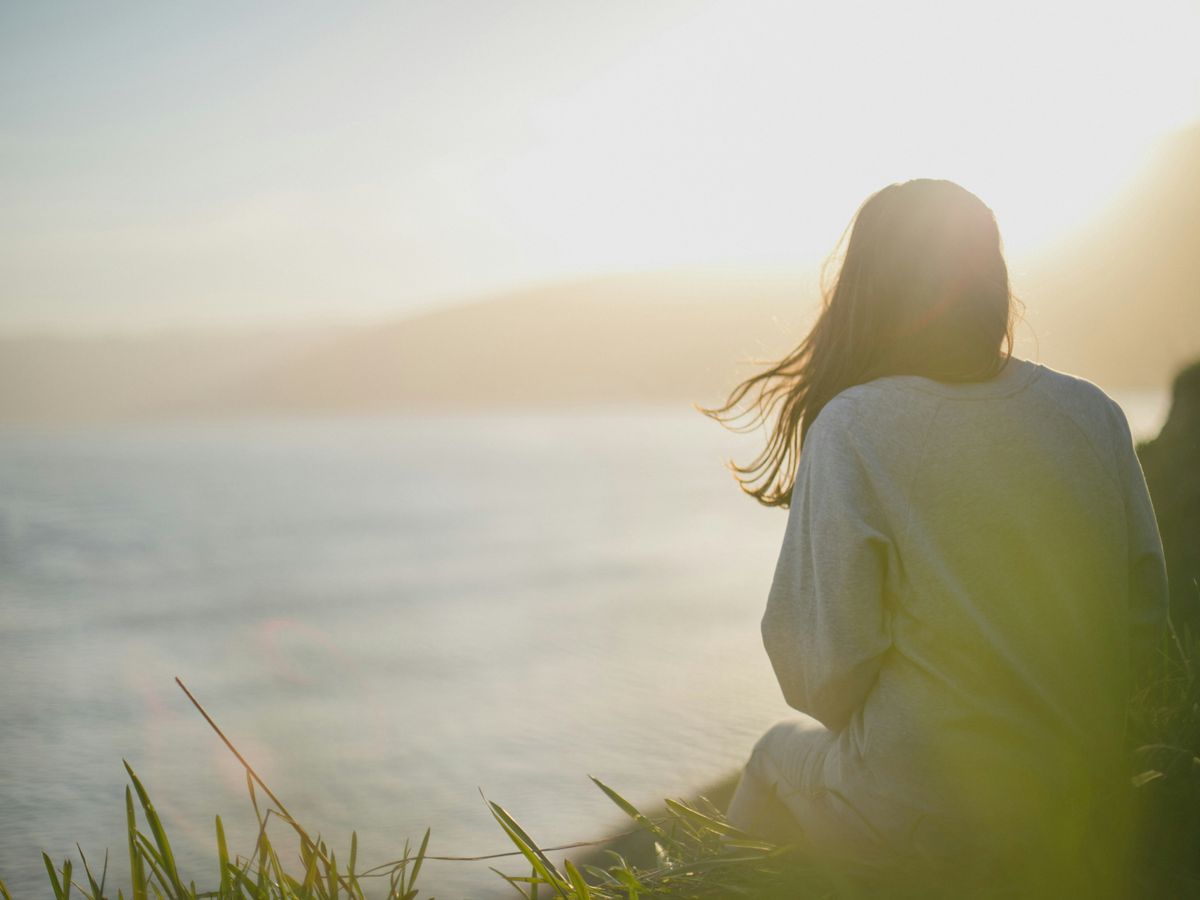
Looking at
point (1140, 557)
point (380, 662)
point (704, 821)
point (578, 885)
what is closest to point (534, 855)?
point (578, 885)

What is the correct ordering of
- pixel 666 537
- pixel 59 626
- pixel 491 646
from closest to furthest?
pixel 491 646
pixel 59 626
pixel 666 537

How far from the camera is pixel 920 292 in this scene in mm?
1603

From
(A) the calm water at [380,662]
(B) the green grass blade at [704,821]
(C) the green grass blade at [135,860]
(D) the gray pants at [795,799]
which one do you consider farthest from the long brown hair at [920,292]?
(A) the calm water at [380,662]

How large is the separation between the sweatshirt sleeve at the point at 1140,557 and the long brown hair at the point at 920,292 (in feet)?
0.80

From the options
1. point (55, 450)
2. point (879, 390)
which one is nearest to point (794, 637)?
point (879, 390)

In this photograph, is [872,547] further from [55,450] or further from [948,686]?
[55,450]

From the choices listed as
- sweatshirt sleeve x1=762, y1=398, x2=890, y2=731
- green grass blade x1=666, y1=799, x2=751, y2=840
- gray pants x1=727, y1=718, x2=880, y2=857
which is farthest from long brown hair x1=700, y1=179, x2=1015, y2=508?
green grass blade x1=666, y1=799, x2=751, y2=840

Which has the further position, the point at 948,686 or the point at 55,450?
the point at 55,450

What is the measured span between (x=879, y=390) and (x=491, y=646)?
20.5ft

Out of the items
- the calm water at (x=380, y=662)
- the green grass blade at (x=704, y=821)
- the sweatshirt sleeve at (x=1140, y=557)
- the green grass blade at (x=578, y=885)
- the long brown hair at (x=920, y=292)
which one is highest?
the long brown hair at (x=920, y=292)

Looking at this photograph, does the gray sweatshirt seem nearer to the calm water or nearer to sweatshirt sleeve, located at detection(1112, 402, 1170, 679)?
sweatshirt sleeve, located at detection(1112, 402, 1170, 679)

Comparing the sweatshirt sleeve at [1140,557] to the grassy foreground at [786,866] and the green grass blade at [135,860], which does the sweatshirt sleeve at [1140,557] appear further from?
the green grass blade at [135,860]

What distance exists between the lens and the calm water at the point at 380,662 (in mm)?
4727

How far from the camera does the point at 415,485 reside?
18.4 m
